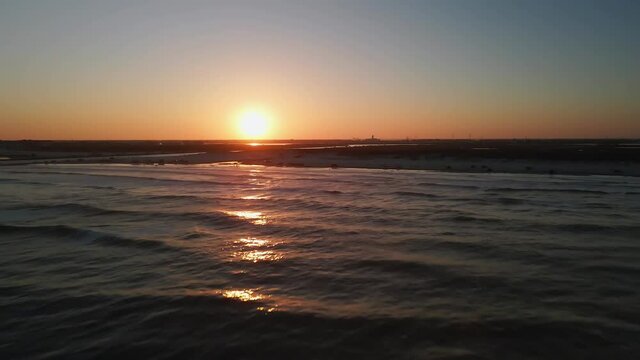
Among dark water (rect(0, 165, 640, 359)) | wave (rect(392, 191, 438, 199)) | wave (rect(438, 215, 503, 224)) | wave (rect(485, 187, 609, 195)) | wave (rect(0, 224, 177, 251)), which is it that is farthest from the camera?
wave (rect(485, 187, 609, 195))

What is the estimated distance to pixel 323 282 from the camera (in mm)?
11539

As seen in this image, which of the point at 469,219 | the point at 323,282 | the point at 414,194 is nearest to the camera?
the point at 323,282

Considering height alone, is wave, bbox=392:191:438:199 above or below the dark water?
above

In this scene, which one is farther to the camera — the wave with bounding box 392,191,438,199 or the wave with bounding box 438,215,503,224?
the wave with bounding box 392,191,438,199

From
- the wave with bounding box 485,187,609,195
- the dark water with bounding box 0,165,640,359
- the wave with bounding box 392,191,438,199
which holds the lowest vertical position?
the dark water with bounding box 0,165,640,359

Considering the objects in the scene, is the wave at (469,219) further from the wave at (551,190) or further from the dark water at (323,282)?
the wave at (551,190)

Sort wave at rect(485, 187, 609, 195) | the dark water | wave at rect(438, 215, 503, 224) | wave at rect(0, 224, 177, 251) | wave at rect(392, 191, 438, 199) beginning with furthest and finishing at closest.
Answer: wave at rect(485, 187, 609, 195) < wave at rect(392, 191, 438, 199) < wave at rect(438, 215, 503, 224) < wave at rect(0, 224, 177, 251) < the dark water

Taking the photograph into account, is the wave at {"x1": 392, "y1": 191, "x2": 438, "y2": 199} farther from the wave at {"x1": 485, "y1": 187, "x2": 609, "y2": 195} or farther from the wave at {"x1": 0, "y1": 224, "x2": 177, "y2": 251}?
the wave at {"x1": 0, "y1": 224, "x2": 177, "y2": 251}

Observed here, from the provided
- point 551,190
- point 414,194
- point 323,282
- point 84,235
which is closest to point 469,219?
point 414,194

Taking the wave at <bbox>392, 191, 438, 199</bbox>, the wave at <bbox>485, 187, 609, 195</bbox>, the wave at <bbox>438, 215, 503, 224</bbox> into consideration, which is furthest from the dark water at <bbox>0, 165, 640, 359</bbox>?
the wave at <bbox>485, 187, 609, 195</bbox>

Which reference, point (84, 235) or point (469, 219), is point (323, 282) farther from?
point (469, 219)

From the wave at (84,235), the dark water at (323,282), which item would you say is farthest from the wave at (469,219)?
the wave at (84,235)

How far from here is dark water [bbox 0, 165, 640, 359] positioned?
8172 mm

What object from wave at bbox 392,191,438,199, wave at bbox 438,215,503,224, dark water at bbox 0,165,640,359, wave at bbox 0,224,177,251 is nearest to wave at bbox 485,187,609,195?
wave at bbox 392,191,438,199
